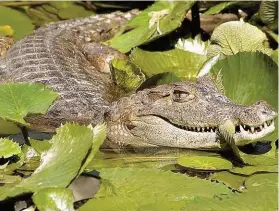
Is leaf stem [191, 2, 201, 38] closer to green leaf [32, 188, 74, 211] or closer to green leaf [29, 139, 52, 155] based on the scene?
green leaf [29, 139, 52, 155]

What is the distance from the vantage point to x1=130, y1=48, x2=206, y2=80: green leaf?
430cm

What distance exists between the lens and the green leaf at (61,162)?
2471 mm

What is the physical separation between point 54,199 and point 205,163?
1.07 metres

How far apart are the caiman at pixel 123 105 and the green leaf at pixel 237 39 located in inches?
20.0

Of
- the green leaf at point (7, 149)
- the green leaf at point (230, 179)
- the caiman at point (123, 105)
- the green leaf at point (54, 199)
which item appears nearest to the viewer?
the green leaf at point (54, 199)

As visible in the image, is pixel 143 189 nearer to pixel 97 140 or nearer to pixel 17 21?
pixel 97 140

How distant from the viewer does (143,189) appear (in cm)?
279

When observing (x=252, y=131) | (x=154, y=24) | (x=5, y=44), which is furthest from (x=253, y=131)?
(x=5, y=44)

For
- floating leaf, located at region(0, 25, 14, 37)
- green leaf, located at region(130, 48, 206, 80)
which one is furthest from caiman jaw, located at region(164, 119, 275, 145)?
floating leaf, located at region(0, 25, 14, 37)

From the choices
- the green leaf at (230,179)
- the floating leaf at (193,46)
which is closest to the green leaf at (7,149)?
the green leaf at (230,179)

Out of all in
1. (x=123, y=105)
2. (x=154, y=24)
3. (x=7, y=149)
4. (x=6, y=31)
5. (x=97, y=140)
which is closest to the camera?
(x=97, y=140)

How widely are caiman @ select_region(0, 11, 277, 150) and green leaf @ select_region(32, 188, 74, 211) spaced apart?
1260mm

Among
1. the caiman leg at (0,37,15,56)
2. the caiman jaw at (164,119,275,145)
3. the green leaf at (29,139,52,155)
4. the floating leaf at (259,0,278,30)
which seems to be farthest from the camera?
the caiman leg at (0,37,15,56)

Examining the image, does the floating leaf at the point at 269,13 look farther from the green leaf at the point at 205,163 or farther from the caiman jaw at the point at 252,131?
the green leaf at the point at 205,163
